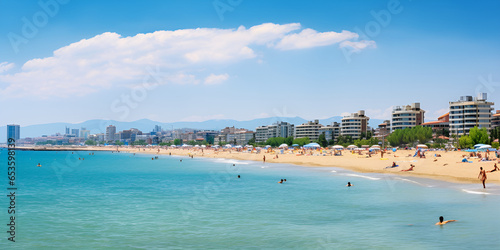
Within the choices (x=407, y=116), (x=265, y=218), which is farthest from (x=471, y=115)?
(x=265, y=218)

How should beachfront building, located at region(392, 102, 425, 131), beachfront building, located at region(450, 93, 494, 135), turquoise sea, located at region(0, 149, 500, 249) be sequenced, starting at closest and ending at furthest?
turquoise sea, located at region(0, 149, 500, 249), beachfront building, located at region(450, 93, 494, 135), beachfront building, located at region(392, 102, 425, 131)

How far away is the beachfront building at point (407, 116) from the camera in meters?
173

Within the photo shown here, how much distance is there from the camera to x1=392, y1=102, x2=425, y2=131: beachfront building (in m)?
173

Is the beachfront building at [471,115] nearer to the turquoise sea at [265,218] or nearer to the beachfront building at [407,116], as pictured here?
the beachfront building at [407,116]

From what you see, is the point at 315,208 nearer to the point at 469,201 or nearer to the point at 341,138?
the point at 469,201

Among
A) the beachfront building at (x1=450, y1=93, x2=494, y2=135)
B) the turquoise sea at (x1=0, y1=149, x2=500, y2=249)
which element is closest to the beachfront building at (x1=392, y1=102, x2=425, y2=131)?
the beachfront building at (x1=450, y1=93, x2=494, y2=135)

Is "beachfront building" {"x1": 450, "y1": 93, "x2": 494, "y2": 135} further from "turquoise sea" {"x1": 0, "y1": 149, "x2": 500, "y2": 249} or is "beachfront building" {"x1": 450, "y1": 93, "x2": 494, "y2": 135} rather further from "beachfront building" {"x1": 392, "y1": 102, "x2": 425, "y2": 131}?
"turquoise sea" {"x1": 0, "y1": 149, "x2": 500, "y2": 249}

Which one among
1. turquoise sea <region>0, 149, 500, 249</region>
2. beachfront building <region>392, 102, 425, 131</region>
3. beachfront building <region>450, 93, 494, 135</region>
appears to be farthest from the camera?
beachfront building <region>392, 102, 425, 131</region>

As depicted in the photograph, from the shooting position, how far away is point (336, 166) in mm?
71688

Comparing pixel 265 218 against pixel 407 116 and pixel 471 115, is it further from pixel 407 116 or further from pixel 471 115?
pixel 407 116

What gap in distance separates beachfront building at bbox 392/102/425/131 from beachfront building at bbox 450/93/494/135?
1121 inches

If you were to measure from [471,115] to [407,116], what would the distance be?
34.1m

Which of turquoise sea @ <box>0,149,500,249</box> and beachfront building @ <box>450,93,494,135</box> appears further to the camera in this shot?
beachfront building @ <box>450,93,494,135</box>

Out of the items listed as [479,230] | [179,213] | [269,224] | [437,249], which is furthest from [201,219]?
[479,230]
